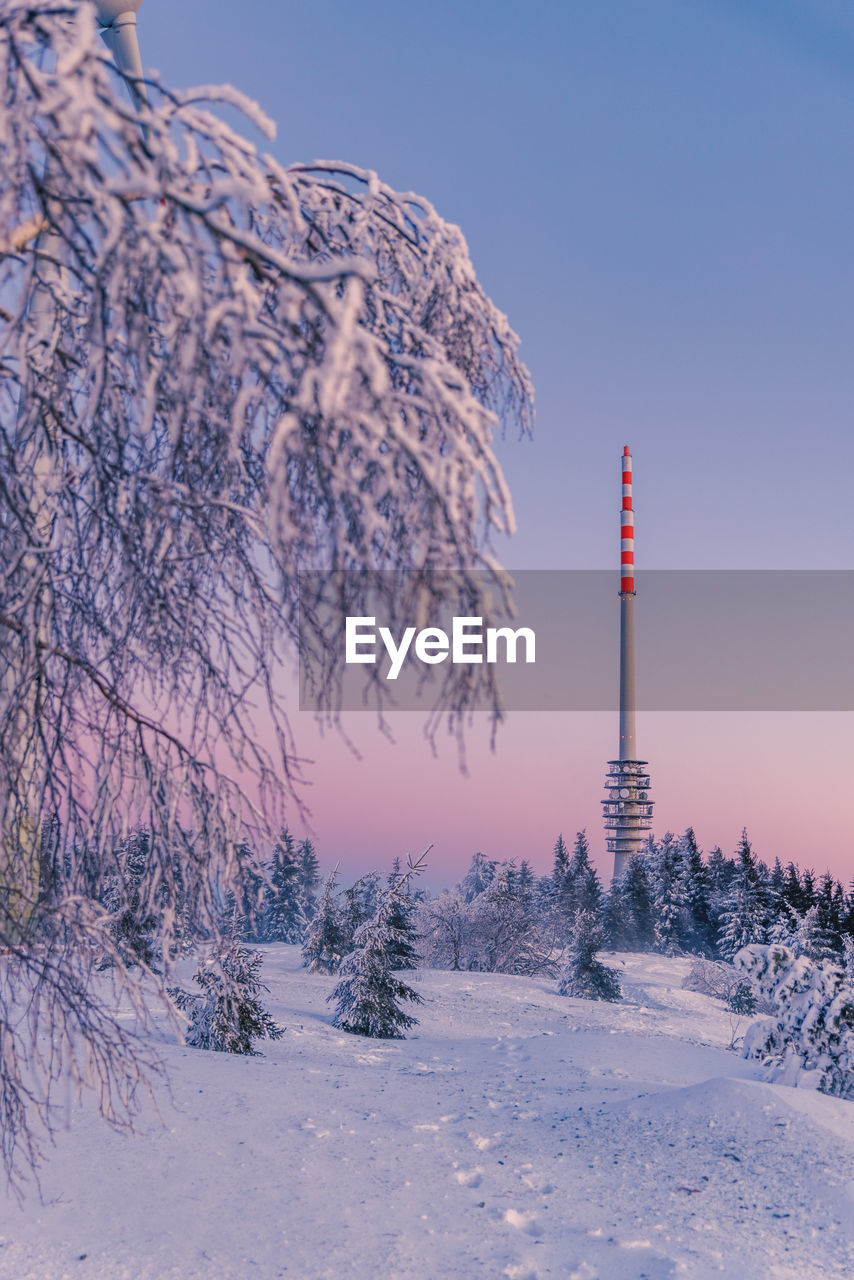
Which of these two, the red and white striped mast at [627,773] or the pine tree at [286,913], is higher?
the red and white striped mast at [627,773]

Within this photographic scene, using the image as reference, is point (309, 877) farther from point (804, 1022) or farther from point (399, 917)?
point (804, 1022)

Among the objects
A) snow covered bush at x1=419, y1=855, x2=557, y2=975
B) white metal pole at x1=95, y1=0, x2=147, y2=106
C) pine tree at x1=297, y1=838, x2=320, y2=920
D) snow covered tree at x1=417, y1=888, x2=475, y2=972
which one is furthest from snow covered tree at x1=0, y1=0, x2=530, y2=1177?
pine tree at x1=297, y1=838, x2=320, y2=920

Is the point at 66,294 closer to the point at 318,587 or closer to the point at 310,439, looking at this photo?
the point at 310,439

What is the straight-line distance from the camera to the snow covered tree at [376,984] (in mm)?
17219


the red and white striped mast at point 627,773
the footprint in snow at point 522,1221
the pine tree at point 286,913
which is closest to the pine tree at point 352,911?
the pine tree at point 286,913

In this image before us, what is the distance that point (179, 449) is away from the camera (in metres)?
3.57

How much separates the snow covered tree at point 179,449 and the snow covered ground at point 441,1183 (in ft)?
7.51

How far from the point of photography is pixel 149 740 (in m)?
3.91

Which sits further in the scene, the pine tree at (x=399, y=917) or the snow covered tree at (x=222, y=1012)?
the pine tree at (x=399, y=917)

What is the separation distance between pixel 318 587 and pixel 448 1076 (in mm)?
10392

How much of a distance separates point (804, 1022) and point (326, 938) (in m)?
19.9

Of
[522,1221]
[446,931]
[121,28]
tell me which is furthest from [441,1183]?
[446,931]
